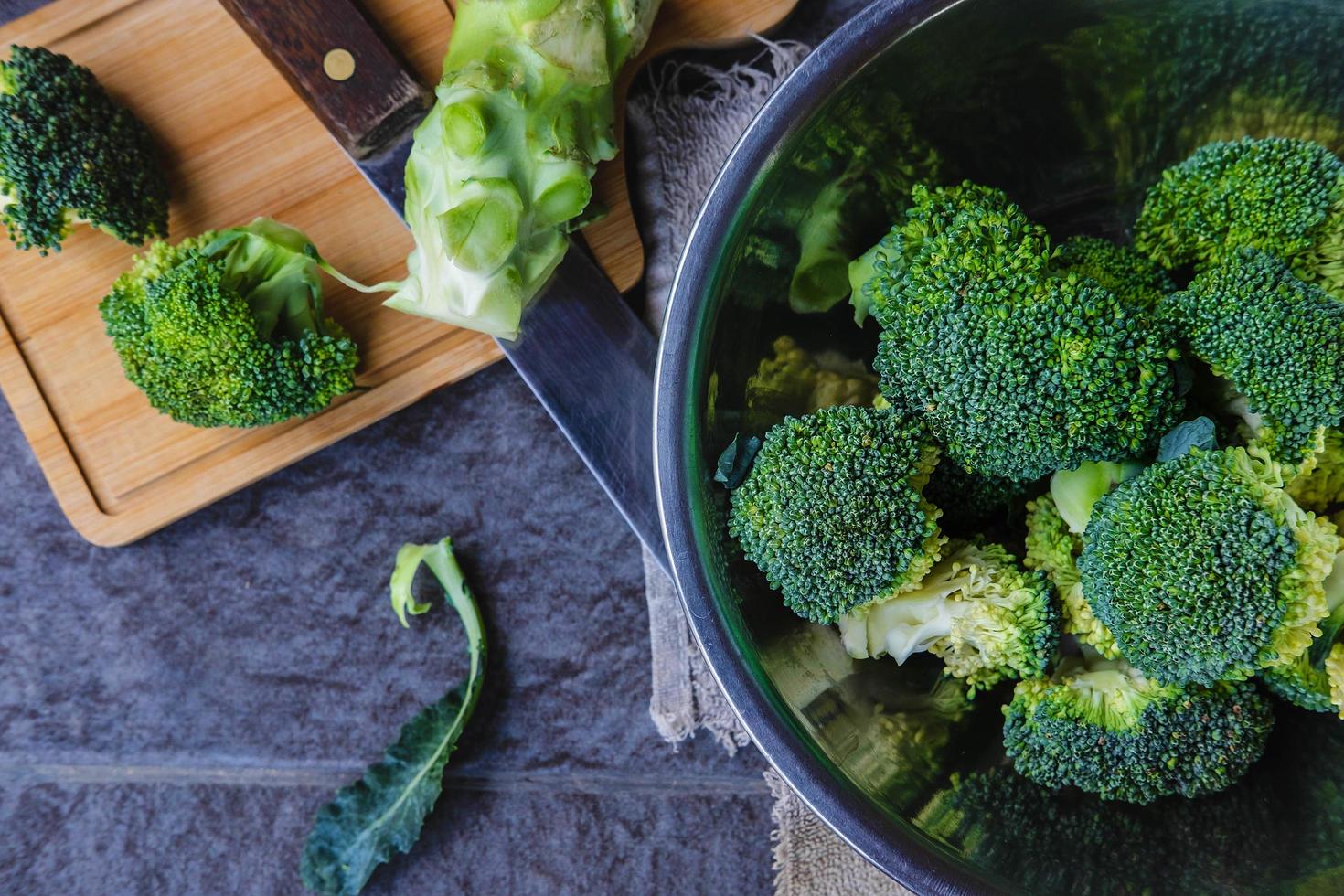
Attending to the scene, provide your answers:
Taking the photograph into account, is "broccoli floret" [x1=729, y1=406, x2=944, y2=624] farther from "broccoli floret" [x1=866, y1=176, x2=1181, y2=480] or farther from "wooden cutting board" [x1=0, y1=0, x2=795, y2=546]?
"wooden cutting board" [x1=0, y1=0, x2=795, y2=546]

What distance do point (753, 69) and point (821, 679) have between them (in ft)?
2.35

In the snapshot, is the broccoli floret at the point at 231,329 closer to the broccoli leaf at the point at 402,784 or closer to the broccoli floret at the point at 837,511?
the broccoli leaf at the point at 402,784

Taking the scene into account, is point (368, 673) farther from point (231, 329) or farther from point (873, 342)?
point (873, 342)

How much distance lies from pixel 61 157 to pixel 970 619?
103cm

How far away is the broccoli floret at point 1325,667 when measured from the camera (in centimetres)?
84

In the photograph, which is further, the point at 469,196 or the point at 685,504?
the point at 469,196

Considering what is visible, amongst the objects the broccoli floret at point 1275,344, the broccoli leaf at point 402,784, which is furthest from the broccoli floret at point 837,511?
the broccoli leaf at point 402,784

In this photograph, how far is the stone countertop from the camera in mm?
1280

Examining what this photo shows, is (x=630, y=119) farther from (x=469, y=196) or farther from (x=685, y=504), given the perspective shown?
(x=685, y=504)

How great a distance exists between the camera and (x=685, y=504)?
817mm

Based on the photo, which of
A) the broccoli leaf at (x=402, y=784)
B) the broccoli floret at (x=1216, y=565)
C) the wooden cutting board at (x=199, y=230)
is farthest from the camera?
the broccoli leaf at (x=402, y=784)

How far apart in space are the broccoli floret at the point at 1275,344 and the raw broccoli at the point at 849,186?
0.26 meters

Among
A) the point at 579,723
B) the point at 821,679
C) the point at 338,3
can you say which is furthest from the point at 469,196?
the point at 579,723

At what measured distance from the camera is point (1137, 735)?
34.5 inches
